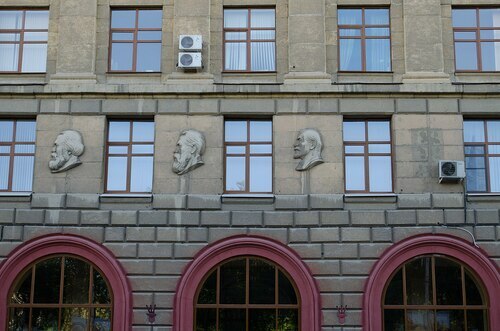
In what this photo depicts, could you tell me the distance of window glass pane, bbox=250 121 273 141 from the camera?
20656 millimetres

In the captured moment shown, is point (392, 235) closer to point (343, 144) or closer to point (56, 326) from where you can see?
point (343, 144)

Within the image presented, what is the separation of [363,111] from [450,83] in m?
2.45

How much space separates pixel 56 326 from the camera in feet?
64.2

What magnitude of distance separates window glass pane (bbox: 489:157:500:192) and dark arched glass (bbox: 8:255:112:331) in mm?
10433

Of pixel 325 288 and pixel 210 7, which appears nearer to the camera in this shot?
pixel 325 288

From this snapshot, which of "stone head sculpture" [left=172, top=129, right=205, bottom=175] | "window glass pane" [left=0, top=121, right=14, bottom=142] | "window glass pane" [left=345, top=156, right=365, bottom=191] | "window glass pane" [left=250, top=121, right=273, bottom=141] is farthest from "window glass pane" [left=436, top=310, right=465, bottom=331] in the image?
"window glass pane" [left=0, top=121, right=14, bottom=142]

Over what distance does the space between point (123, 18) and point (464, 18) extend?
31.1ft

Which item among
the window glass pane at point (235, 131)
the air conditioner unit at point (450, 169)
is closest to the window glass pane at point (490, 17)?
the air conditioner unit at point (450, 169)

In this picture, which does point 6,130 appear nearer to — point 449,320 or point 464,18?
point 449,320

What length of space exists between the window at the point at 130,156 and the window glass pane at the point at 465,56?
854cm

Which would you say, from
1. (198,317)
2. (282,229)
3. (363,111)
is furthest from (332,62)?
(198,317)

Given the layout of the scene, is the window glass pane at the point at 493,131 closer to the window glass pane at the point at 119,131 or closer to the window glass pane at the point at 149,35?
the window glass pane at the point at 149,35

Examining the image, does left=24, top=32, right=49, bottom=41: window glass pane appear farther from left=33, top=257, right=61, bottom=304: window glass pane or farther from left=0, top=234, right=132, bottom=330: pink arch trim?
left=33, top=257, right=61, bottom=304: window glass pane

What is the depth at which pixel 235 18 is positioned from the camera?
843 inches
